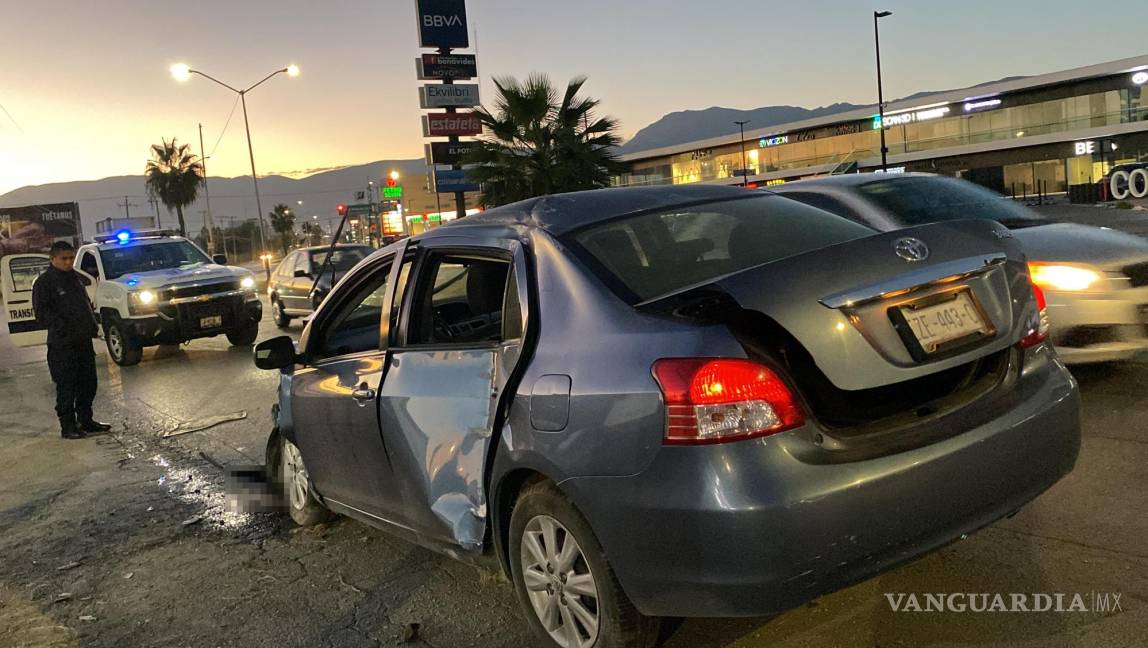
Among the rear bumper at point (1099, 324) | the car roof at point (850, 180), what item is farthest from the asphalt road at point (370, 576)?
the car roof at point (850, 180)

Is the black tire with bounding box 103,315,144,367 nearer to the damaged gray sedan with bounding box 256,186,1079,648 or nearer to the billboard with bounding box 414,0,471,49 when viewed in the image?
the damaged gray sedan with bounding box 256,186,1079,648

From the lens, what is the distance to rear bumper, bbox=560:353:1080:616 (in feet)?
8.30

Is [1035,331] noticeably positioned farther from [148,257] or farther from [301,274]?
[301,274]

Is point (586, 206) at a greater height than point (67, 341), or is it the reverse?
point (586, 206)

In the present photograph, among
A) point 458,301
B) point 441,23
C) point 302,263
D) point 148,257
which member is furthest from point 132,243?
point 441,23

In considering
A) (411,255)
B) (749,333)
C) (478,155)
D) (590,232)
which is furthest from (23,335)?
(749,333)

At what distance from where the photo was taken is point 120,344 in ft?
45.6

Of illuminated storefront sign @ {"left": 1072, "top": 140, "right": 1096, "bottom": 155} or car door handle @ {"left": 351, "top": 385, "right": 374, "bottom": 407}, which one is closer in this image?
car door handle @ {"left": 351, "top": 385, "right": 374, "bottom": 407}

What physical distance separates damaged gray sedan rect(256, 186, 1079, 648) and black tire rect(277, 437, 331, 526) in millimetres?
1432

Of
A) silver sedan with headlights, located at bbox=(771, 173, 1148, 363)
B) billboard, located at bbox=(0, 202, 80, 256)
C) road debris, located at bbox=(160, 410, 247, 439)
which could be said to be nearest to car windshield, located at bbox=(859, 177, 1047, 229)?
silver sedan with headlights, located at bbox=(771, 173, 1148, 363)

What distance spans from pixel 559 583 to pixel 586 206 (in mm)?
1514

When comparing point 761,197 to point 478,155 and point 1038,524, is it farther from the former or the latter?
point 478,155

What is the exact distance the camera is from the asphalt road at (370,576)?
330cm

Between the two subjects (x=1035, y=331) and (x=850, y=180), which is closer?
(x=1035, y=331)
